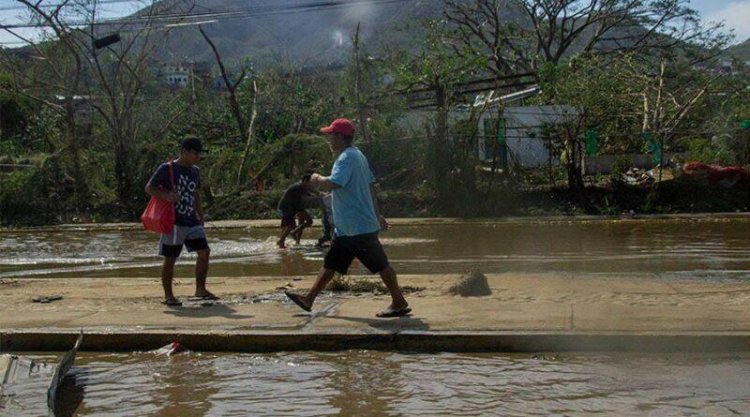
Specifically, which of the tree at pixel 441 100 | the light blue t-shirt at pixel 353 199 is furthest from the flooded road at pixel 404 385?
the tree at pixel 441 100

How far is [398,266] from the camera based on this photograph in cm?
1275

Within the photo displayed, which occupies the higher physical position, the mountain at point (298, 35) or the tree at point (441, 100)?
the mountain at point (298, 35)

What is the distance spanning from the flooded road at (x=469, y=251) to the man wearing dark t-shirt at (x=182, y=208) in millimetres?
3599

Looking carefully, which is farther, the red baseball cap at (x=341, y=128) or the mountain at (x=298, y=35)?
the mountain at (x=298, y=35)

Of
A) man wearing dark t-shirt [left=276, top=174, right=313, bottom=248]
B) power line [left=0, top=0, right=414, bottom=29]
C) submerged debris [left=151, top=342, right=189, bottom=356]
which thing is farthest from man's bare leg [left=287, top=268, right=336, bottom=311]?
power line [left=0, top=0, right=414, bottom=29]

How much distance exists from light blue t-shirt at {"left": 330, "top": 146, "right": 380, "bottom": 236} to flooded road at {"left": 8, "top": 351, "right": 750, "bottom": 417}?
1.14 metres

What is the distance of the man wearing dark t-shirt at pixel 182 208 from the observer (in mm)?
8375

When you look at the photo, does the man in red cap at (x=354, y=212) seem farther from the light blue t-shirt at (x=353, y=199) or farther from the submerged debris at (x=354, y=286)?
the submerged debris at (x=354, y=286)

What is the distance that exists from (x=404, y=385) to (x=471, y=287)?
2.75 meters

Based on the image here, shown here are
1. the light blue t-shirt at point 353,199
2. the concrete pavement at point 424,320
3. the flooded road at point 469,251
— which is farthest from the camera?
the flooded road at point 469,251

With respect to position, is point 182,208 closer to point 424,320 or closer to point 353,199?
point 353,199

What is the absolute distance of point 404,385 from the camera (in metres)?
5.86

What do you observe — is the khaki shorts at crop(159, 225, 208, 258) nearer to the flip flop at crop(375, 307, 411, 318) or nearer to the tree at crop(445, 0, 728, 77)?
the flip flop at crop(375, 307, 411, 318)

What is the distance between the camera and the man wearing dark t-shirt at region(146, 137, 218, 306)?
330 inches
